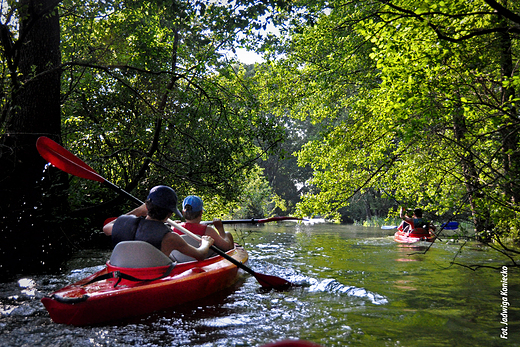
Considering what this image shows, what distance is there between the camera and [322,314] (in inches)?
155

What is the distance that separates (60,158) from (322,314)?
11.8ft

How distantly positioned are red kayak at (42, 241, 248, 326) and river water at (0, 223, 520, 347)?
0.11m

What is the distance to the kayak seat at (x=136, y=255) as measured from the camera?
3.75 meters

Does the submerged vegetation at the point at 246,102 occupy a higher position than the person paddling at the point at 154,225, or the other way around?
the submerged vegetation at the point at 246,102

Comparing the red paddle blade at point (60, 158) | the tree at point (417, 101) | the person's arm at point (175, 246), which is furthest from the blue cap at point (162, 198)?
the tree at point (417, 101)

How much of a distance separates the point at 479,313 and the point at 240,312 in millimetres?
2570

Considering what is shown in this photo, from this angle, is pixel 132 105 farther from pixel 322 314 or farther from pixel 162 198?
pixel 322 314

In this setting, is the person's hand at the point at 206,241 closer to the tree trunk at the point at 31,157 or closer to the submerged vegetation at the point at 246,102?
the submerged vegetation at the point at 246,102

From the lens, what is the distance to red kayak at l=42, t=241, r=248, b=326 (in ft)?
10.5

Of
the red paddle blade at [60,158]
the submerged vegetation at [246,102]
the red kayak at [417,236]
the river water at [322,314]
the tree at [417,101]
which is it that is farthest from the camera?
the red kayak at [417,236]

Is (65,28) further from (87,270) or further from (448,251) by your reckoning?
(448,251)

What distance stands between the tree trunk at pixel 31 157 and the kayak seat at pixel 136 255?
246 centimetres

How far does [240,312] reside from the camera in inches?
158

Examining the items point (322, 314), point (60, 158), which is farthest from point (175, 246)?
point (60, 158)
